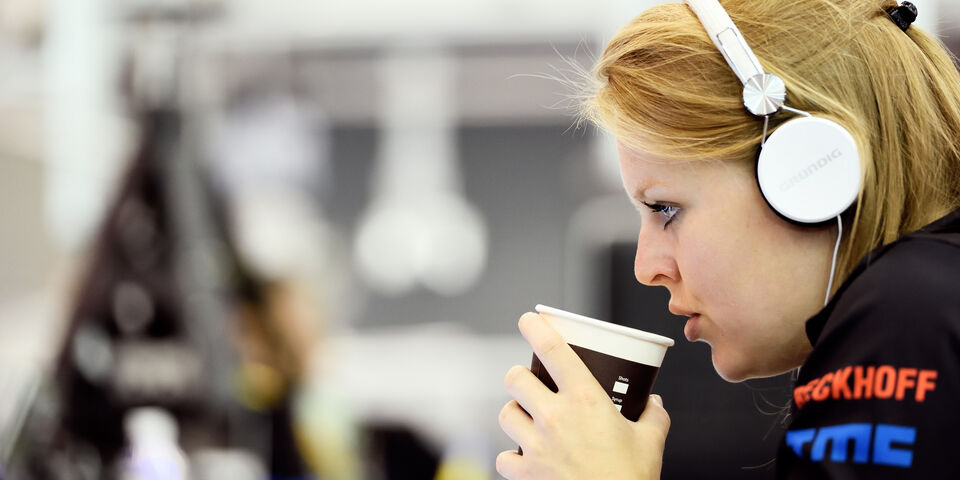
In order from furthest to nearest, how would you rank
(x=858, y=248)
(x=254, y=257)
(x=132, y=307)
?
(x=254, y=257) → (x=132, y=307) → (x=858, y=248)

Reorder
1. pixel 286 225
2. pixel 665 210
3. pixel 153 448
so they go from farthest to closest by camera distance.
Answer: pixel 286 225 → pixel 153 448 → pixel 665 210

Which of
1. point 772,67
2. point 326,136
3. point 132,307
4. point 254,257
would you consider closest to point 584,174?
point 326,136

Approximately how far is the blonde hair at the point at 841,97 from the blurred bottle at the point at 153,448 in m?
1.37

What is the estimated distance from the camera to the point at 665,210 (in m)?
0.72

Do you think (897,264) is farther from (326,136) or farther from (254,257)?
(326,136)

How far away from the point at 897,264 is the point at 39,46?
2038 millimetres

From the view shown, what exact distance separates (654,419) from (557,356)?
94 millimetres

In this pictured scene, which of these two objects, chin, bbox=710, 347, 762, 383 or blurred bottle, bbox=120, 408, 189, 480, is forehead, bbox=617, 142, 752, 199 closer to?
chin, bbox=710, 347, 762, 383

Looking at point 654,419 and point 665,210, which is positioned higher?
point 665,210

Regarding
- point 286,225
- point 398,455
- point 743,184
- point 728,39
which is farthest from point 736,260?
point 286,225

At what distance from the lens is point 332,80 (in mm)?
2146

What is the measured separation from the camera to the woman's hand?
2.05ft

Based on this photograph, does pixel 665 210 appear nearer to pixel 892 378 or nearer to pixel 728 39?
pixel 728 39

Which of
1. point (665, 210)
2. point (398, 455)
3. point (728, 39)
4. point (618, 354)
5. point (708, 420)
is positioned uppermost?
point (728, 39)
